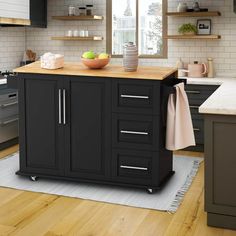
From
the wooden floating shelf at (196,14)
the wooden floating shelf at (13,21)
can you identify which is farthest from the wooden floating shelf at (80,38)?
the wooden floating shelf at (196,14)

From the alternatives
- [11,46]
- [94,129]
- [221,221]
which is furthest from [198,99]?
[11,46]

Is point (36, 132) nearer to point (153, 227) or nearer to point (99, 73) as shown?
point (99, 73)

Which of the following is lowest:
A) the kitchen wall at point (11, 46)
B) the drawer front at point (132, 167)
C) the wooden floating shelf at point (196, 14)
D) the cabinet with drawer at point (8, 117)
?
the drawer front at point (132, 167)

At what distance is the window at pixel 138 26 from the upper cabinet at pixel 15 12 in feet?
3.72

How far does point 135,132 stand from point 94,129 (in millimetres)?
381

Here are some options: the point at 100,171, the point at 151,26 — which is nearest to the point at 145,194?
the point at 100,171

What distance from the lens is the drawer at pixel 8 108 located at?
5.50m

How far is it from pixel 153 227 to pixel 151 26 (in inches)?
142

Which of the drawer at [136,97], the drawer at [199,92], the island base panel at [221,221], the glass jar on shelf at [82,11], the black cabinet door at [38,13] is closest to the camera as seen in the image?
the island base panel at [221,221]

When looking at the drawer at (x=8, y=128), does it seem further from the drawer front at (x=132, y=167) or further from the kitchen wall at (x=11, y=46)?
the drawer front at (x=132, y=167)

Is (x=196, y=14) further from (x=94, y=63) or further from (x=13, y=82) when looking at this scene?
(x=13, y=82)

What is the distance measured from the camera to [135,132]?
400 centimetres

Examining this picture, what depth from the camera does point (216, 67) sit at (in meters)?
6.01

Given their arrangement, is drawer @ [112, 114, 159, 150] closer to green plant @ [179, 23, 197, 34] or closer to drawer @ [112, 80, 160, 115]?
drawer @ [112, 80, 160, 115]
